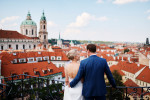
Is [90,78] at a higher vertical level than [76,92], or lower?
higher

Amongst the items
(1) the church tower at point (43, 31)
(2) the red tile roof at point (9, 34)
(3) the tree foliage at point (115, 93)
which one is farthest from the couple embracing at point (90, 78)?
(1) the church tower at point (43, 31)

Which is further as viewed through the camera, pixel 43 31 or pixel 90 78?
pixel 43 31

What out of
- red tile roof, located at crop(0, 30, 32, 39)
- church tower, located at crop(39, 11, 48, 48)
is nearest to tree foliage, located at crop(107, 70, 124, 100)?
red tile roof, located at crop(0, 30, 32, 39)

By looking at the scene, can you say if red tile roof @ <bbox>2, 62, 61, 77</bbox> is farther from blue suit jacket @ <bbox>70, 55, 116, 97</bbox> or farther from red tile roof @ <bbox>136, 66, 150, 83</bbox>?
blue suit jacket @ <bbox>70, 55, 116, 97</bbox>

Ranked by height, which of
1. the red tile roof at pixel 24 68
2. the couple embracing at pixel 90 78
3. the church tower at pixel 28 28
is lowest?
the red tile roof at pixel 24 68

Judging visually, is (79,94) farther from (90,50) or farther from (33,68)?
(33,68)

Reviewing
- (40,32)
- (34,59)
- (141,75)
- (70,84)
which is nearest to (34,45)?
(40,32)

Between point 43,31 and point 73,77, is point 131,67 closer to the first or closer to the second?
point 73,77

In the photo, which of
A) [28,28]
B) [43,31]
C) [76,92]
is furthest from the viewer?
[28,28]

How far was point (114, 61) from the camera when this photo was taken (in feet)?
159

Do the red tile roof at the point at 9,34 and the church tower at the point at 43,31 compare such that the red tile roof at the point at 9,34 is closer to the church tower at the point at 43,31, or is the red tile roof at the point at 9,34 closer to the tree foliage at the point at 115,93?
the church tower at the point at 43,31

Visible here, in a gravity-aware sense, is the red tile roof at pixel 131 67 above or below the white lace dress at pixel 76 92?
below

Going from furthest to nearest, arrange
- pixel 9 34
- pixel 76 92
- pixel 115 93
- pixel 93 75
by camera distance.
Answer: pixel 9 34
pixel 115 93
pixel 76 92
pixel 93 75

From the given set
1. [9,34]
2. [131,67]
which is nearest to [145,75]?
[131,67]
